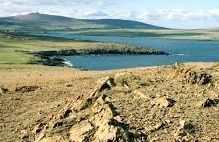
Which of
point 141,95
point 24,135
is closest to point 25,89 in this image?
point 24,135

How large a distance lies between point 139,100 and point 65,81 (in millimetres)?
18727

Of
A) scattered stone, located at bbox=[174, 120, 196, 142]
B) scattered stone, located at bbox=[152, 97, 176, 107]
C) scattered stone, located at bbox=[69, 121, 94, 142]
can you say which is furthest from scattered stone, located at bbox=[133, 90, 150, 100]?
scattered stone, located at bbox=[174, 120, 196, 142]

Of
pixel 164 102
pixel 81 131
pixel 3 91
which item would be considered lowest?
pixel 3 91

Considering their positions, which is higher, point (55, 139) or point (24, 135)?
point (55, 139)

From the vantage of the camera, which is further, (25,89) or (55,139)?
(25,89)

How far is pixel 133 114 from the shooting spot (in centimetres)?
2288

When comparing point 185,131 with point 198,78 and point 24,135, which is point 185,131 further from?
point 24,135

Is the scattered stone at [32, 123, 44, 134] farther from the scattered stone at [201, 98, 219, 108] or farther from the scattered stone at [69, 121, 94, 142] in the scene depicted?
the scattered stone at [201, 98, 219, 108]

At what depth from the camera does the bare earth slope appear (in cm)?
2081

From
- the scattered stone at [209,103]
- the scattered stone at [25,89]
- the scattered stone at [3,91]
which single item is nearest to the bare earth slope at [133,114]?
the scattered stone at [209,103]

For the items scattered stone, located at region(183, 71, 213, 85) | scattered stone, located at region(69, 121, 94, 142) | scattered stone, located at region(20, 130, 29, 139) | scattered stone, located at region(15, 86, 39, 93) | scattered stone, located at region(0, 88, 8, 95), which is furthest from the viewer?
scattered stone, located at region(15, 86, 39, 93)

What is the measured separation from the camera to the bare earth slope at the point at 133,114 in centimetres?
2081

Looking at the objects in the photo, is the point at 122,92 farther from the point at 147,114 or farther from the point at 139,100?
the point at 147,114

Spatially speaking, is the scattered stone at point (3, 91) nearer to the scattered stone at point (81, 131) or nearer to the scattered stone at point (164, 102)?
the scattered stone at point (81, 131)
